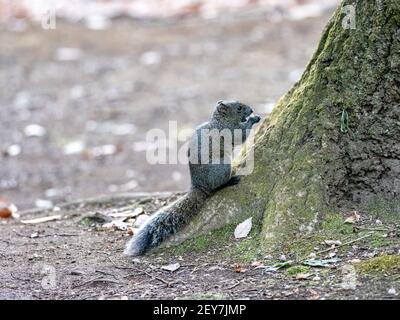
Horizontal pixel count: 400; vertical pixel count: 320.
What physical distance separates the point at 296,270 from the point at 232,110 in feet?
4.69

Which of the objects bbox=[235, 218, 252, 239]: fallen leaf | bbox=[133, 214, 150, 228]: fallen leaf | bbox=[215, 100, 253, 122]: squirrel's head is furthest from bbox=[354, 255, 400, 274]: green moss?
bbox=[133, 214, 150, 228]: fallen leaf

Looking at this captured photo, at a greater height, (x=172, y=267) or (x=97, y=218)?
(x=97, y=218)

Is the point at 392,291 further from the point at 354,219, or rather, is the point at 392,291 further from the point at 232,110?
the point at 232,110

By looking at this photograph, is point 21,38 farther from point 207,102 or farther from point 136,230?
point 136,230

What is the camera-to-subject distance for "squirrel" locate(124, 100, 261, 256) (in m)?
4.66

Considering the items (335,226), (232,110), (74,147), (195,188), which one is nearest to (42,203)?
(74,147)

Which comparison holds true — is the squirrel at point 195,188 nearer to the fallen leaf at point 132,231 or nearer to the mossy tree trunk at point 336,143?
the mossy tree trunk at point 336,143

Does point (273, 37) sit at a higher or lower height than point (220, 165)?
higher

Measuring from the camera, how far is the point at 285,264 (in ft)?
13.8

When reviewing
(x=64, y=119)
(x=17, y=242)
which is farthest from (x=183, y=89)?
(x=17, y=242)

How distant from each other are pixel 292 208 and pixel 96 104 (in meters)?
6.13

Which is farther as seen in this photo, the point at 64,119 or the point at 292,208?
the point at 64,119

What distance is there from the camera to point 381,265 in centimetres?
400

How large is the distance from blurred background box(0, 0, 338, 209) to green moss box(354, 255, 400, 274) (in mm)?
3754
